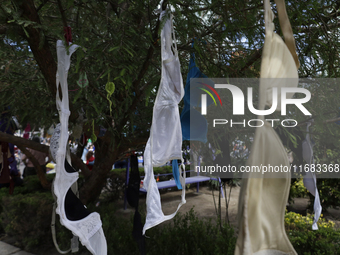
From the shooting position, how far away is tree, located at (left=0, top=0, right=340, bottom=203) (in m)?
1.91

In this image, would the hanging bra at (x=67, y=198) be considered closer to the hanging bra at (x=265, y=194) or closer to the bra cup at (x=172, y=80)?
the bra cup at (x=172, y=80)

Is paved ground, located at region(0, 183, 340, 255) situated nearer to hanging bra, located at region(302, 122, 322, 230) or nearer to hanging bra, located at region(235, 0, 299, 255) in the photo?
hanging bra, located at region(302, 122, 322, 230)

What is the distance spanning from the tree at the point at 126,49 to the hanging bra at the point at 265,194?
1.22 m

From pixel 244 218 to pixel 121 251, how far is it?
2.96 meters

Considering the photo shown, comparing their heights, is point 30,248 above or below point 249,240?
below

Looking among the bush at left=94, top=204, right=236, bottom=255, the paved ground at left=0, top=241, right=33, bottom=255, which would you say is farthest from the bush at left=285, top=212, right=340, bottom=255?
the paved ground at left=0, top=241, right=33, bottom=255

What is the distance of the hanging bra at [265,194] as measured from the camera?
0.67m

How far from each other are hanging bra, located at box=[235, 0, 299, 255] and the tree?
122cm

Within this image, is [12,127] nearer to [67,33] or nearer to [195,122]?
[67,33]

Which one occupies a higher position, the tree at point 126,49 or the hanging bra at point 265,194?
the tree at point 126,49

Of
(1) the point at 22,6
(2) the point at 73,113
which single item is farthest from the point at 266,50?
(2) the point at 73,113

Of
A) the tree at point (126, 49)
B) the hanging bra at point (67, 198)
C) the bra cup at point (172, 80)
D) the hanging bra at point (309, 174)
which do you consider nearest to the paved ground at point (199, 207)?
the tree at point (126, 49)

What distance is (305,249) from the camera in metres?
3.14

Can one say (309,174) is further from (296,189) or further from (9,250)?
(9,250)
